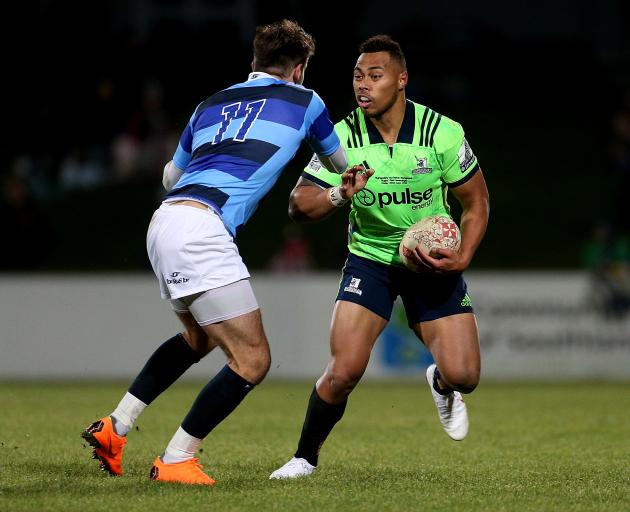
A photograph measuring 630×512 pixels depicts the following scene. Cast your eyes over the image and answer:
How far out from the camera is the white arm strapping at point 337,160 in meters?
5.91

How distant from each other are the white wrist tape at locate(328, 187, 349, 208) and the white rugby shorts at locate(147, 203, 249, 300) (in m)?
0.59

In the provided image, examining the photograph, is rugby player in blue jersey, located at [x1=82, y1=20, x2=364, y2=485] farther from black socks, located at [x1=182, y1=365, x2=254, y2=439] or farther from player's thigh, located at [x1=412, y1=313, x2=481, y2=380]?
player's thigh, located at [x1=412, y1=313, x2=481, y2=380]

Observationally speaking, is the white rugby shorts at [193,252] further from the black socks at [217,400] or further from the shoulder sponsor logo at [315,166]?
the shoulder sponsor logo at [315,166]

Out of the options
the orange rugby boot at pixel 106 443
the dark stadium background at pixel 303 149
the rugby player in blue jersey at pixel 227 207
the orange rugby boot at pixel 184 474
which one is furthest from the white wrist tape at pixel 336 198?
the dark stadium background at pixel 303 149

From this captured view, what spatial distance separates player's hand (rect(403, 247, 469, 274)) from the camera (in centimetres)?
609

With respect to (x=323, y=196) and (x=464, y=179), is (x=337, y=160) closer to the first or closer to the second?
(x=323, y=196)

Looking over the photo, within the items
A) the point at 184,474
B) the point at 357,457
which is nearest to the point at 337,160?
the point at 184,474

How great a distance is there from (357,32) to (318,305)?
27.0 ft

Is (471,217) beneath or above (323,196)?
beneath

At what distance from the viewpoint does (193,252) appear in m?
5.50

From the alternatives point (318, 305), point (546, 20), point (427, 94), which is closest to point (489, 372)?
point (318, 305)

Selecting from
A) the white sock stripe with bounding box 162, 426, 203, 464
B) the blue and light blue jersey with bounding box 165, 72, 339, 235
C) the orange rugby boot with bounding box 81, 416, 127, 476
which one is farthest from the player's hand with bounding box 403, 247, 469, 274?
the orange rugby boot with bounding box 81, 416, 127, 476

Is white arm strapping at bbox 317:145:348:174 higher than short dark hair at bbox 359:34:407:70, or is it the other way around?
short dark hair at bbox 359:34:407:70

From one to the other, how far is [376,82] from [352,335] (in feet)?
4.58
